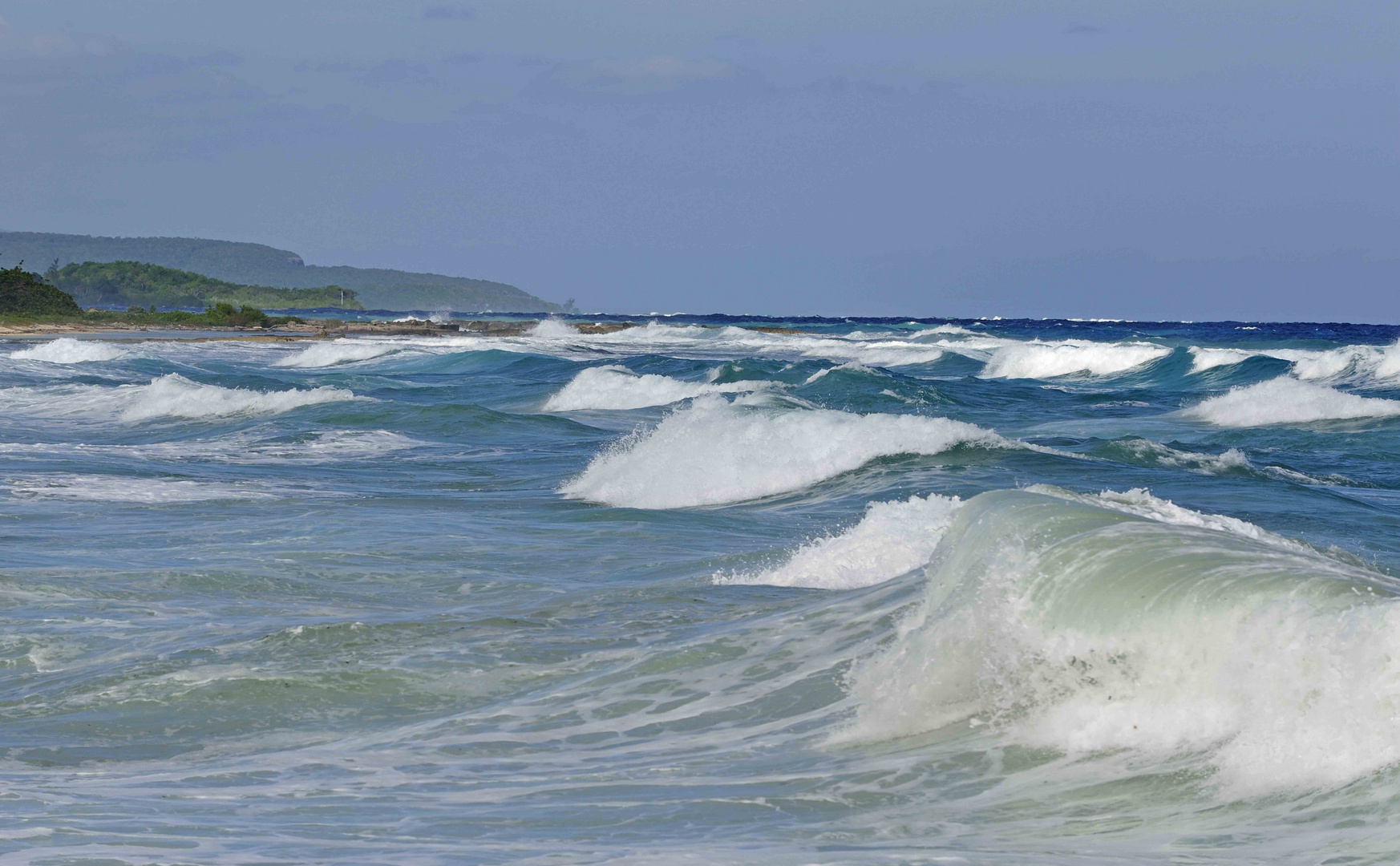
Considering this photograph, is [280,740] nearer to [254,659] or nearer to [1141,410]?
[254,659]

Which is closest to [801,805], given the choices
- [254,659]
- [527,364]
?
[254,659]

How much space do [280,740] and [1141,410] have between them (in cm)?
2486

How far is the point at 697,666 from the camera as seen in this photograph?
6.43 meters

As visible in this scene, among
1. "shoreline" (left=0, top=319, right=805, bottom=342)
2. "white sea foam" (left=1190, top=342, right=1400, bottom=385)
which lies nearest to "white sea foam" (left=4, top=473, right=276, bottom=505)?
"white sea foam" (left=1190, top=342, right=1400, bottom=385)

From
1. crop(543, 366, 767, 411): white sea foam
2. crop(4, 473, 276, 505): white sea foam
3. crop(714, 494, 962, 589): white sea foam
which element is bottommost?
crop(4, 473, 276, 505): white sea foam

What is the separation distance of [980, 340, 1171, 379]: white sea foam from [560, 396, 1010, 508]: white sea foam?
32.2 meters

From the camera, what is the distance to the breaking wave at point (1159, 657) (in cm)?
398

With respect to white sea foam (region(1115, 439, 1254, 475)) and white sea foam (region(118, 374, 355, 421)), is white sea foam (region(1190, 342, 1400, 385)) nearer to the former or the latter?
white sea foam (region(1115, 439, 1254, 475))

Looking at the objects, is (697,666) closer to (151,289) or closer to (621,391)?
(621,391)

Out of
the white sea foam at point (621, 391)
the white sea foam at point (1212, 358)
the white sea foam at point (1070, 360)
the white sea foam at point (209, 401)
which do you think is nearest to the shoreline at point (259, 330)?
the white sea foam at point (1070, 360)

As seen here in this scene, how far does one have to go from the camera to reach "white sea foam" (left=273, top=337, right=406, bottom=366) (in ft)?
144

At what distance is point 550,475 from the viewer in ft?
49.6

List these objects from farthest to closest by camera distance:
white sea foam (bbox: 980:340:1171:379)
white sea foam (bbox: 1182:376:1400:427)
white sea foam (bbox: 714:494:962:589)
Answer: white sea foam (bbox: 980:340:1171:379) < white sea foam (bbox: 1182:376:1400:427) < white sea foam (bbox: 714:494:962:589)

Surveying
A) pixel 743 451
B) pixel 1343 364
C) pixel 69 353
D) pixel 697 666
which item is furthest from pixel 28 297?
pixel 697 666
